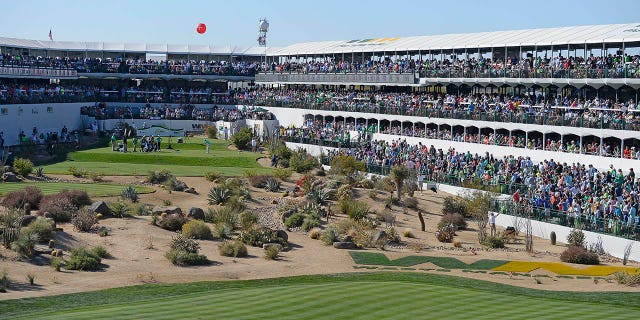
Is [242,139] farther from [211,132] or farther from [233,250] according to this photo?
[233,250]

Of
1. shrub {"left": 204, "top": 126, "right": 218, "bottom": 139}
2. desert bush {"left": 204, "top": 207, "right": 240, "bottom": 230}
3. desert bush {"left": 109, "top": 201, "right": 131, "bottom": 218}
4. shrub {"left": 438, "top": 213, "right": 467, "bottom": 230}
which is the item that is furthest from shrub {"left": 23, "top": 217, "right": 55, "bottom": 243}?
shrub {"left": 204, "top": 126, "right": 218, "bottom": 139}

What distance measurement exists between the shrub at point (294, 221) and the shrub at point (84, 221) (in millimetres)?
8897

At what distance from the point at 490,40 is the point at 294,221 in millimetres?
30516

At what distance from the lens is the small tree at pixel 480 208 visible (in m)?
42.3

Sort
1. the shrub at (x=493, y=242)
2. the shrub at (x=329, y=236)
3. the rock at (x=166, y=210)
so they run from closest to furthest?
the shrub at (x=329, y=236) < the shrub at (x=493, y=242) < the rock at (x=166, y=210)

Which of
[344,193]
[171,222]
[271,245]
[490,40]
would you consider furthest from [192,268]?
[490,40]

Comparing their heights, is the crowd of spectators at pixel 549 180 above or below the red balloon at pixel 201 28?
below

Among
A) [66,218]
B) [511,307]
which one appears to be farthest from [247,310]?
[66,218]

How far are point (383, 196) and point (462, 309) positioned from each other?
2616 centimetres

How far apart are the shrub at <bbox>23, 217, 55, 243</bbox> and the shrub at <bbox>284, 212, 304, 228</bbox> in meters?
11.6

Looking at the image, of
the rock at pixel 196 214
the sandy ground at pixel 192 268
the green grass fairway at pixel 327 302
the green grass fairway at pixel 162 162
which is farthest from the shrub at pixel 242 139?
the green grass fairway at pixel 327 302

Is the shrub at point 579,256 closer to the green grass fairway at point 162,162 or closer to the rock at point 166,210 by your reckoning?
the rock at point 166,210

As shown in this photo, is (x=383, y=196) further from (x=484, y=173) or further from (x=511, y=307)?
(x=511, y=307)

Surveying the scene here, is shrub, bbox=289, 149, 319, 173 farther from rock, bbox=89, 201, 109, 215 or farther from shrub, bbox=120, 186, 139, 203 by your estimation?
rock, bbox=89, 201, 109, 215
